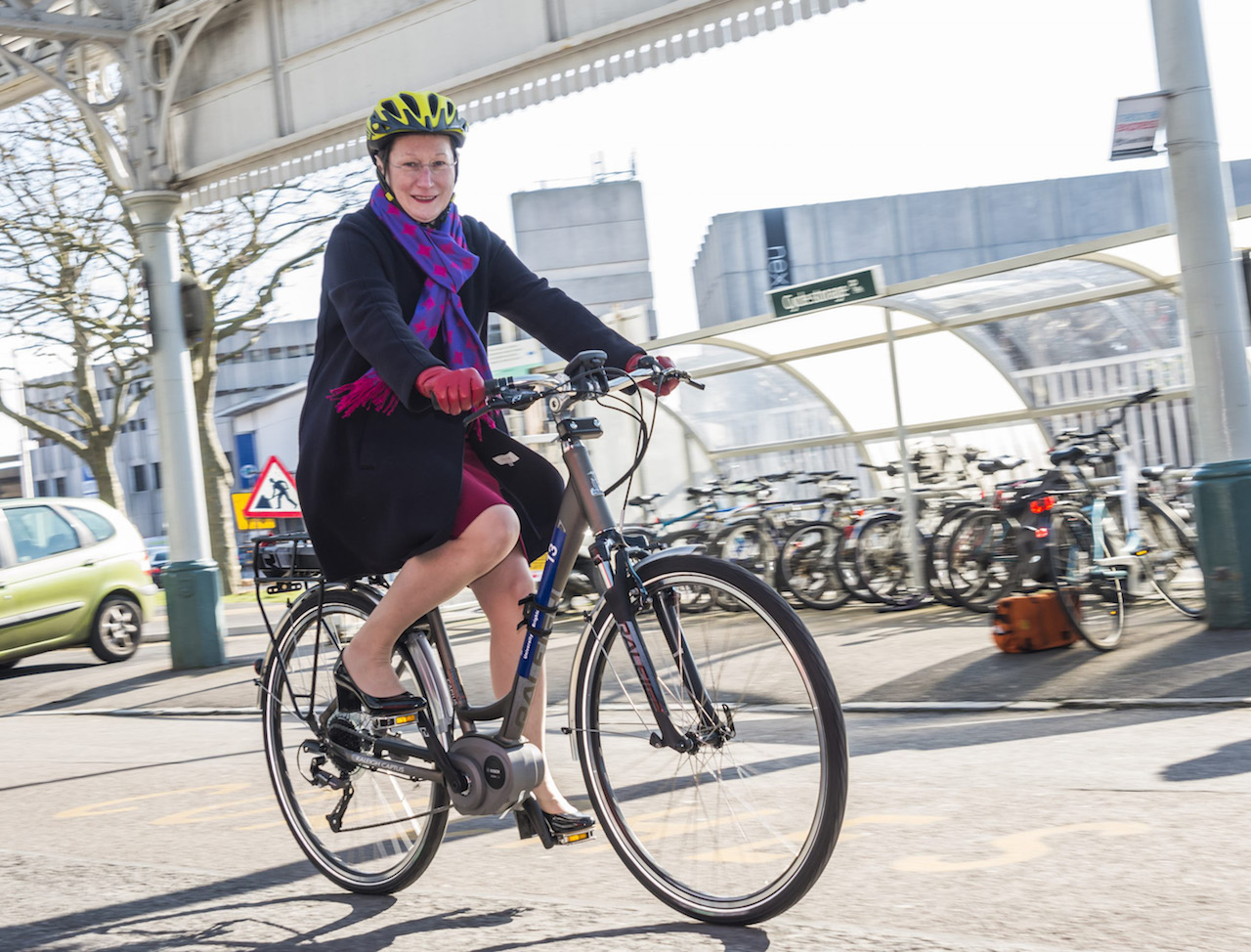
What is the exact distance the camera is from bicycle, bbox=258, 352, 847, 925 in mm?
2844

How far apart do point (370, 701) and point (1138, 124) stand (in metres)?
5.70

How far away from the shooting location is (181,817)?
500 cm

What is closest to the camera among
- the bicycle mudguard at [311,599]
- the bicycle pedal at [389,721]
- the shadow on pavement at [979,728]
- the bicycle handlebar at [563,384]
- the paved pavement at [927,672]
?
the bicycle handlebar at [563,384]

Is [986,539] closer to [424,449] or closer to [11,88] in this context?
[424,449]

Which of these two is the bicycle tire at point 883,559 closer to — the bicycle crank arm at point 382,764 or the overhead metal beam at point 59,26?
the overhead metal beam at point 59,26

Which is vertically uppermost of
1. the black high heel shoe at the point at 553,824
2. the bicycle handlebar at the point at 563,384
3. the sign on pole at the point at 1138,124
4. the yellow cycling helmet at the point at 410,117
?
the sign on pole at the point at 1138,124

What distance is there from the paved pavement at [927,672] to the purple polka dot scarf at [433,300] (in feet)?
2.34

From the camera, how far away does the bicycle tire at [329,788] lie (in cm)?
358

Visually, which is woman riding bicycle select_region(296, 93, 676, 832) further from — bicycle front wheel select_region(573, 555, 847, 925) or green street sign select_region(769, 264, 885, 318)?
green street sign select_region(769, 264, 885, 318)

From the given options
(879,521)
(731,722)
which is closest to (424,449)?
(731,722)

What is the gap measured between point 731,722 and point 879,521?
333 inches

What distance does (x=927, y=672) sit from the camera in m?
7.27

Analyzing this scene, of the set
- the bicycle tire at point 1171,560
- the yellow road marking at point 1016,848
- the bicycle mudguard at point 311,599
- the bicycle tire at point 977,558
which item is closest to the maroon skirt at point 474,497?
the bicycle mudguard at point 311,599

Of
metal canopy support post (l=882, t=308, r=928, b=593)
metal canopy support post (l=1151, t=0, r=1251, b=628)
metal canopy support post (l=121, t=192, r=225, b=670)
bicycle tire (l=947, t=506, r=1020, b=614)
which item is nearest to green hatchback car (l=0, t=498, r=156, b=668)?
metal canopy support post (l=121, t=192, r=225, b=670)
